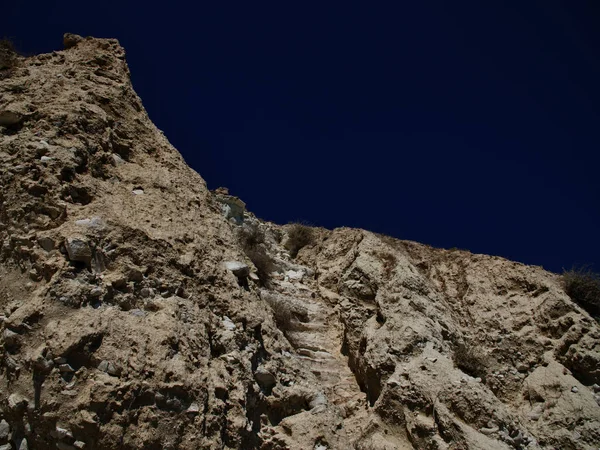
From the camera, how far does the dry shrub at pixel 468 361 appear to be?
8727 mm

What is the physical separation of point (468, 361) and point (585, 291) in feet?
15.5

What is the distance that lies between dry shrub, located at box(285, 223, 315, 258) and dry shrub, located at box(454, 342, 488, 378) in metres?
5.36

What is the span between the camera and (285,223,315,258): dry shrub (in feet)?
43.9

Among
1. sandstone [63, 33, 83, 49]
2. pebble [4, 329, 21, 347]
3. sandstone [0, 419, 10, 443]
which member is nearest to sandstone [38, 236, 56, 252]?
pebble [4, 329, 21, 347]

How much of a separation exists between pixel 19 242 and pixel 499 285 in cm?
1007

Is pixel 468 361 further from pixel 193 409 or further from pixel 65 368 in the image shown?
pixel 65 368

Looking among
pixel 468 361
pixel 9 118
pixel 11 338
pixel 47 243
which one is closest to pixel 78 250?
pixel 47 243

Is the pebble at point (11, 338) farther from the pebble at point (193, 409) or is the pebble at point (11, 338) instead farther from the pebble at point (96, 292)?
the pebble at point (193, 409)

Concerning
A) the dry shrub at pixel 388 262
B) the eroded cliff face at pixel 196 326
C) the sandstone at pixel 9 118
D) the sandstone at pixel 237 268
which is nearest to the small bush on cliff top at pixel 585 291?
the eroded cliff face at pixel 196 326

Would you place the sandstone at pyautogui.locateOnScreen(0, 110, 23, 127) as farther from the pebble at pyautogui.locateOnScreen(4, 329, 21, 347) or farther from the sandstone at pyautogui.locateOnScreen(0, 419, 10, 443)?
the sandstone at pyautogui.locateOnScreen(0, 419, 10, 443)

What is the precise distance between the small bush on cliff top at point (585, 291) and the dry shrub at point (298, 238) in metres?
6.47

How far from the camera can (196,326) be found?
567cm

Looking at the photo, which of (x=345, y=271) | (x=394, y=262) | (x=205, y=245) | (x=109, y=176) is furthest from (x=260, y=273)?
(x=109, y=176)

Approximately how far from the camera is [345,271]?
10.8 meters
